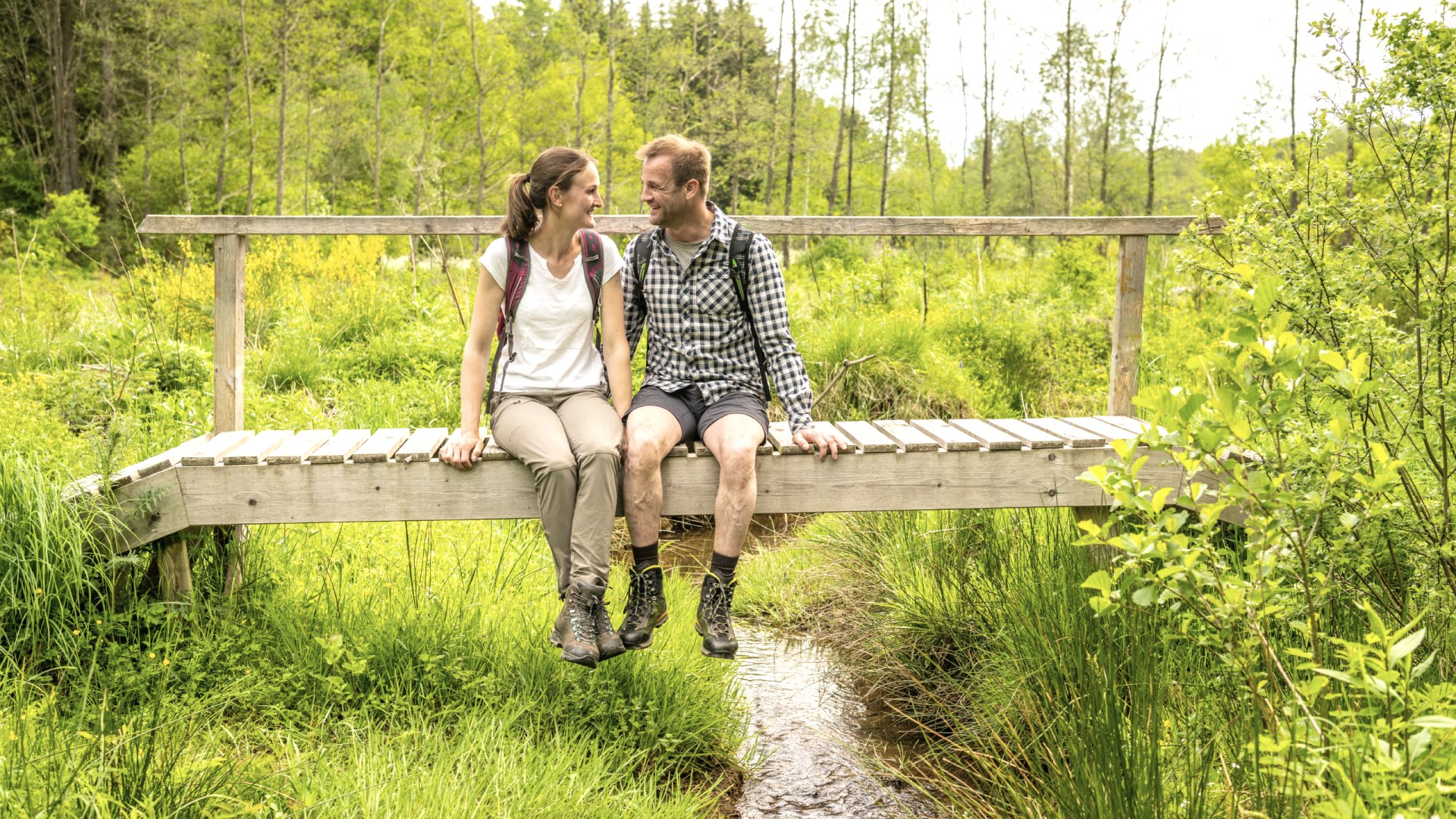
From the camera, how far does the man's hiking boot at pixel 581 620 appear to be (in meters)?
2.87

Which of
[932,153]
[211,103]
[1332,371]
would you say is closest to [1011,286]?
[1332,371]

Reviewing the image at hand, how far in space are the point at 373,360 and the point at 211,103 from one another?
61.6 ft

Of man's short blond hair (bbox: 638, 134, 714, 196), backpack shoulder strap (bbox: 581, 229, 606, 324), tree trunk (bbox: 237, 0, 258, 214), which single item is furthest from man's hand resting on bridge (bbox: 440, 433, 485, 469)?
tree trunk (bbox: 237, 0, 258, 214)

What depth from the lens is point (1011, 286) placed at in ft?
31.9

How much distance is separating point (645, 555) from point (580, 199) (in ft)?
3.67

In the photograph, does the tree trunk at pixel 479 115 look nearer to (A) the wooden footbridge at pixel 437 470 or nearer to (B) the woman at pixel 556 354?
(A) the wooden footbridge at pixel 437 470

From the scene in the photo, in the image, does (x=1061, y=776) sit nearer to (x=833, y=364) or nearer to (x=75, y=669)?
(x=75, y=669)

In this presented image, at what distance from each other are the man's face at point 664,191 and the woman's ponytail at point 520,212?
1.19 feet

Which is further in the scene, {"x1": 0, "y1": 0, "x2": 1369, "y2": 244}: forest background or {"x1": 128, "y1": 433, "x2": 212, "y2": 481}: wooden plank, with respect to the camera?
{"x1": 0, "y1": 0, "x2": 1369, "y2": 244}: forest background

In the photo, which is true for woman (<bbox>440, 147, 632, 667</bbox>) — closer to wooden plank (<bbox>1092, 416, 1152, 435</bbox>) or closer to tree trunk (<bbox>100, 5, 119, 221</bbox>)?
wooden plank (<bbox>1092, 416, 1152, 435</bbox>)

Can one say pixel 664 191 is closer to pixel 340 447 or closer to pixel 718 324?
pixel 718 324

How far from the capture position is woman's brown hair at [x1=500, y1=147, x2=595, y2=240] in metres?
3.27

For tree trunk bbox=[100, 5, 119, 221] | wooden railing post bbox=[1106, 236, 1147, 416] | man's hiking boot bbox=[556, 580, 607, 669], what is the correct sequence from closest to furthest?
man's hiking boot bbox=[556, 580, 607, 669], wooden railing post bbox=[1106, 236, 1147, 416], tree trunk bbox=[100, 5, 119, 221]

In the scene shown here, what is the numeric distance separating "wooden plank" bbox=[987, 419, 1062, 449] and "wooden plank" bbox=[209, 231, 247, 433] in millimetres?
2839
